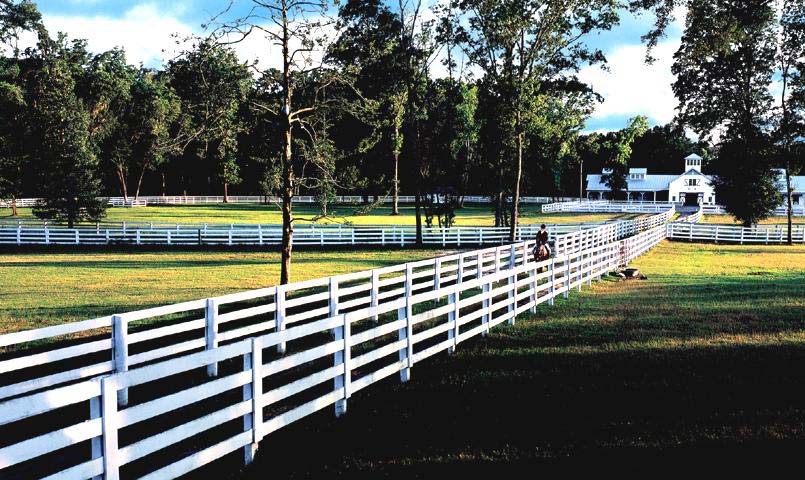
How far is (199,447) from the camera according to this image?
665 cm

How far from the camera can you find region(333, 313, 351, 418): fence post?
305 inches

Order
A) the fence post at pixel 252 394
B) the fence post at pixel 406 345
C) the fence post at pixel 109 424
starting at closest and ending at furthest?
the fence post at pixel 109 424 → the fence post at pixel 252 394 → the fence post at pixel 406 345

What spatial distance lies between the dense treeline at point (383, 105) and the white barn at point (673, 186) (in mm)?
41074

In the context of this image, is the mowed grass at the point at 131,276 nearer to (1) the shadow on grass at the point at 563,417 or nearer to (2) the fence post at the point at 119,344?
(2) the fence post at the point at 119,344

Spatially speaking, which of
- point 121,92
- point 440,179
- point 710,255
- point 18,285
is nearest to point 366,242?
point 710,255

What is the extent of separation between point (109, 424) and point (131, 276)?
2141 centimetres

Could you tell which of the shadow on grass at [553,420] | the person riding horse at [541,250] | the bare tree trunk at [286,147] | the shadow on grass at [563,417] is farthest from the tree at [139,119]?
the shadow on grass at [553,420]

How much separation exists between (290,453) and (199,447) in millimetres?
825

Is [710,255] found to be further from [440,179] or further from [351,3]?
[440,179]

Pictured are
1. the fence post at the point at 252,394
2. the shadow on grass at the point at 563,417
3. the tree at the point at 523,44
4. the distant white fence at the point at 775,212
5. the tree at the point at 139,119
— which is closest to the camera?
the shadow on grass at the point at 563,417

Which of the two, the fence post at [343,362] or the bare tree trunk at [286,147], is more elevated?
the bare tree trunk at [286,147]

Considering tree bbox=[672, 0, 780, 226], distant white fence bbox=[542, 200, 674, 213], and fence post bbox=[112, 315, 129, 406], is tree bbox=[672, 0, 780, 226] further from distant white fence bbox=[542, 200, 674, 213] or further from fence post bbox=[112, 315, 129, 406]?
fence post bbox=[112, 315, 129, 406]

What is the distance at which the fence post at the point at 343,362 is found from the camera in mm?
7738

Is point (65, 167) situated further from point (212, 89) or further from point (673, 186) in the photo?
point (673, 186)
